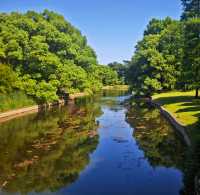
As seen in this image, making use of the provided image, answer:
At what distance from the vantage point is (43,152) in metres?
27.7

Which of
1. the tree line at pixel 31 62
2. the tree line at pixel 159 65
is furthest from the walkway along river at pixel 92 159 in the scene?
the tree line at pixel 159 65

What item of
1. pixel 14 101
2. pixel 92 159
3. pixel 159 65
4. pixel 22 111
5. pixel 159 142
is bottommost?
pixel 92 159

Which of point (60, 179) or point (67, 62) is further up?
point (67, 62)

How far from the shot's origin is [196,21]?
150 feet

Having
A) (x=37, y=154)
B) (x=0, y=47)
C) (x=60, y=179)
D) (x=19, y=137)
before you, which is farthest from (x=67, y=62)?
(x=60, y=179)

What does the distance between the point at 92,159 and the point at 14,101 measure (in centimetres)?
3193

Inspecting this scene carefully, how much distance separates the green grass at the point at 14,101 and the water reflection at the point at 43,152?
6.46 metres

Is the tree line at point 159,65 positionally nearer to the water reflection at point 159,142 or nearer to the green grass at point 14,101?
the water reflection at point 159,142

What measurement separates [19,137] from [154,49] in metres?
52.2

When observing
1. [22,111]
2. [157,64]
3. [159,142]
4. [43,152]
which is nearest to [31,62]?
[22,111]

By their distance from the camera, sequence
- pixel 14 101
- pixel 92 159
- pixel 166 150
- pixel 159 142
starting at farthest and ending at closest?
pixel 14 101 < pixel 159 142 < pixel 166 150 < pixel 92 159

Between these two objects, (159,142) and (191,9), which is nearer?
(159,142)

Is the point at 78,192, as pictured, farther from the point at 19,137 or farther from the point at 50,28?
the point at 50,28

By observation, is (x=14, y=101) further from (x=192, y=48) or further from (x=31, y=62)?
(x=192, y=48)
